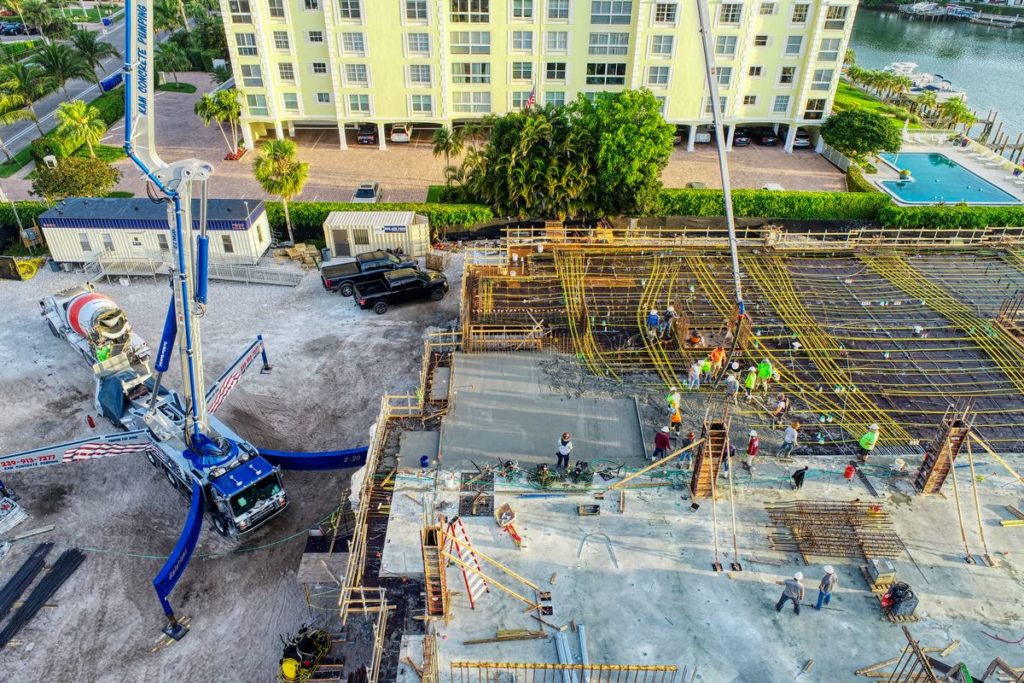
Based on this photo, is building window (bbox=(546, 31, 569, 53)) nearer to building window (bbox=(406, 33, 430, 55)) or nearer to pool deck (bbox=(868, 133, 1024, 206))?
building window (bbox=(406, 33, 430, 55))

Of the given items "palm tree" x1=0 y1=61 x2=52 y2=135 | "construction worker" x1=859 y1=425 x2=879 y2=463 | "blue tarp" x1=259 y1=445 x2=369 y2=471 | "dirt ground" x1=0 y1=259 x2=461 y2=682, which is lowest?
"dirt ground" x1=0 y1=259 x2=461 y2=682

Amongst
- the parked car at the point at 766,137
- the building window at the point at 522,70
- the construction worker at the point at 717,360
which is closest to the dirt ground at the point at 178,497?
the construction worker at the point at 717,360

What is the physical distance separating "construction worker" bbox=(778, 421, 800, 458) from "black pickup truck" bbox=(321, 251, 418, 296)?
2187 centimetres

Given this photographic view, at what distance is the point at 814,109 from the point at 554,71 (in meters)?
23.0

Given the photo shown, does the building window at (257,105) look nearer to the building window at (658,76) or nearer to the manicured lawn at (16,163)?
the manicured lawn at (16,163)

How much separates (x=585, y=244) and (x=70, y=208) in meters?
30.1

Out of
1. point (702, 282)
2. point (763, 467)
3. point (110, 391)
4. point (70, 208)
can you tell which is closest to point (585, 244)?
point (702, 282)

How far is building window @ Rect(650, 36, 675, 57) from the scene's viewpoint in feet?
180

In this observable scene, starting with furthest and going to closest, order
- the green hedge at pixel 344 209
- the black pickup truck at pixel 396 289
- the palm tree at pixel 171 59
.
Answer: the palm tree at pixel 171 59 < the green hedge at pixel 344 209 < the black pickup truck at pixel 396 289

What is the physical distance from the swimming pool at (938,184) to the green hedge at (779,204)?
6139 millimetres

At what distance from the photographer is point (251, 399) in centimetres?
3102

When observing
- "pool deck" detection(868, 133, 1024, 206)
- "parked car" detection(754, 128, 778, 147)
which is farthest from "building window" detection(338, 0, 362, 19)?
"pool deck" detection(868, 133, 1024, 206)

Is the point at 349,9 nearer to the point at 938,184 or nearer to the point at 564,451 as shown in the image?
the point at 564,451

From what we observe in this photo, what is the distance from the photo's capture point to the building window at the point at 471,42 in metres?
54.8
